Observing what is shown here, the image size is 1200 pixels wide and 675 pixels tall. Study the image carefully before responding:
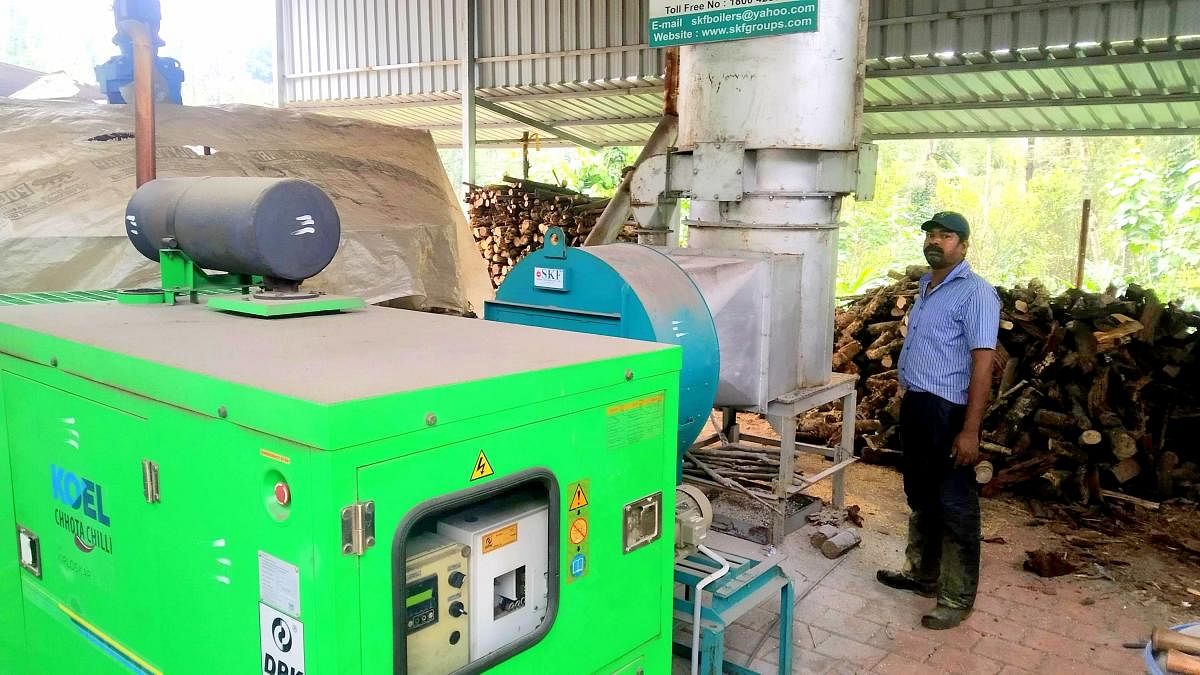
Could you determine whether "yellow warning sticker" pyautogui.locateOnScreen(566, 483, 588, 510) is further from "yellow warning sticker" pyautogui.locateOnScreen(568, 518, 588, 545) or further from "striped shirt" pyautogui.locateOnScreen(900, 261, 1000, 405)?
"striped shirt" pyautogui.locateOnScreen(900, 261, 1000, 405)

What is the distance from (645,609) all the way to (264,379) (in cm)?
109

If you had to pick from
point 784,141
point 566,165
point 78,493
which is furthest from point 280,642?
point 566,165

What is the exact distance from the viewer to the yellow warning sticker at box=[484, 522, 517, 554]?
5.41 ft

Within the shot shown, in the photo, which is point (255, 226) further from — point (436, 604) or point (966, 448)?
point (966, 448)

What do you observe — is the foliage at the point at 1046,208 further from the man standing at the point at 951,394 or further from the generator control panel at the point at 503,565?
the generator control panel at the point at 503,565

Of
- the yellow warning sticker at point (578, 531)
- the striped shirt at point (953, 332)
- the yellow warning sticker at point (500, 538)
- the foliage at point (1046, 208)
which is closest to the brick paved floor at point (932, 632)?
the striped shirt at point (953, 332)

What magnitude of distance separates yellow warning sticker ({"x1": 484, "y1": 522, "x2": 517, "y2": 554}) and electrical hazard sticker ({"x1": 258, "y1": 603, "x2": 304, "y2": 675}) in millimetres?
386

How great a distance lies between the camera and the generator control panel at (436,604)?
5.05 ft

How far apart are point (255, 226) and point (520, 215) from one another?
29.1 ft

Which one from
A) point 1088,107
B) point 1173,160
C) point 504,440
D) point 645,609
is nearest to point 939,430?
point 645,609

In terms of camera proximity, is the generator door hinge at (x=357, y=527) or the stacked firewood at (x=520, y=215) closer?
the generator door hinge at (x=357, y=527)

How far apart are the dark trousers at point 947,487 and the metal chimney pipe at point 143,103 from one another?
137 inches

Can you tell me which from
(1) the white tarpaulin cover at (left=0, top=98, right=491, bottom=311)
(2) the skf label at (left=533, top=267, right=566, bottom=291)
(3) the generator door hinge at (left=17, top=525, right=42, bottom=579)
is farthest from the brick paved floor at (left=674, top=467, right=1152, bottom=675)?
(3) the generator door hinge at (left=17, top=525, right=42, bottom=579)

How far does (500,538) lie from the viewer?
1.68 meters
